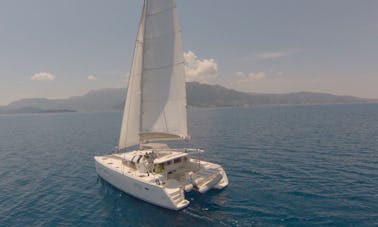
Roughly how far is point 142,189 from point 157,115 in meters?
6.23

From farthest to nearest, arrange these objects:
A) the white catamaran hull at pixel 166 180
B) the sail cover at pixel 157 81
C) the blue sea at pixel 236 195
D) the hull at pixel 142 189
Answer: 1. the sail cover at pixel 157 81
2. the white catamaran hull at pixel 166 180
3. the hull at pixel 142 189
4. the blue sea at pixel 236 195

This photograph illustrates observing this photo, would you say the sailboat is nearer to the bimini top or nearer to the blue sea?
the bimini top

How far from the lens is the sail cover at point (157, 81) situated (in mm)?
17094

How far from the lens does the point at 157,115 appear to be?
18438mm

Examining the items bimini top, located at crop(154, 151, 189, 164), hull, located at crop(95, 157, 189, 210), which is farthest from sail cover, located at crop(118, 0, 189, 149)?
hull, located at crop(95, 157, 189, 210)

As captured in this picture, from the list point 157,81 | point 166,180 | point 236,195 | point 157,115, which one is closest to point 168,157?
point 166,180

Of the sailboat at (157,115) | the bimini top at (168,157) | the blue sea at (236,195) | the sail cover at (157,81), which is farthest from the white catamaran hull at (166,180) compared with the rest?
the sail cover at (157,81)

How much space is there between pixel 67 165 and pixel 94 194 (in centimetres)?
1148

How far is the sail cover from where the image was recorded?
1709 cm

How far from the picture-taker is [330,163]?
24047 millimetres

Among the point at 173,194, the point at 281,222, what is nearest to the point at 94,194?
the point at 173,194

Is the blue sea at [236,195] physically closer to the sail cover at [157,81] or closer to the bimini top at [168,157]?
the bimini top at [168,157]

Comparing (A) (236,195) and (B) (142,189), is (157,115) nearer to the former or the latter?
(B) (142,189)

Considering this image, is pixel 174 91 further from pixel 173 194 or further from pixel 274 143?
pixel 274 143
